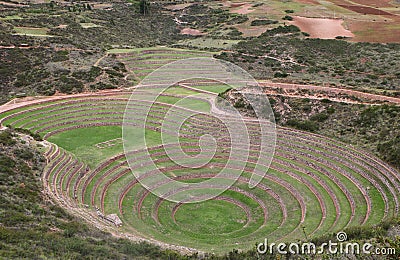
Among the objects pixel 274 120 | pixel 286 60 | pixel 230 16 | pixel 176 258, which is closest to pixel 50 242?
pixel 176 258

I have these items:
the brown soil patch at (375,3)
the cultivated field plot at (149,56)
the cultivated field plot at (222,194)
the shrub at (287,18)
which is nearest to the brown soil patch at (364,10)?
the brown soil patch at (375,3)

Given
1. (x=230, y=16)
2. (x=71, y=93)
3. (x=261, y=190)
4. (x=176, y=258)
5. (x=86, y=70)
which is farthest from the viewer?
(x=230, y=16)

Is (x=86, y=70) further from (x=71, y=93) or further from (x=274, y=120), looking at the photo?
(x=274, y=120)

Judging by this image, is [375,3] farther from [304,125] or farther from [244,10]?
[304,125]

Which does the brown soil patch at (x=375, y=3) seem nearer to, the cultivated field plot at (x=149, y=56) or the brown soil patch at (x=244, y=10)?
the brown soil patch at (x=244, y=10)

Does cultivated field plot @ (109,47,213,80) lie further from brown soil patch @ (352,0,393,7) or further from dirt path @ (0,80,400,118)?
brown soil patch @ (352,0,393,7)

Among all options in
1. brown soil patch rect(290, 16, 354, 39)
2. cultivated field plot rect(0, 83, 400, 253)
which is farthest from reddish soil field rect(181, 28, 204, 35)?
cultivated field plot rect(0, 83, 400, 253)

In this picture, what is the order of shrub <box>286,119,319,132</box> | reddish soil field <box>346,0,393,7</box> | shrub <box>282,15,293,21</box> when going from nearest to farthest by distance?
shrub <box>286,119,319,132</box> < shrub <box>282,15,293,21</box> < reddish soil field <box>346,0,393,7</box>
